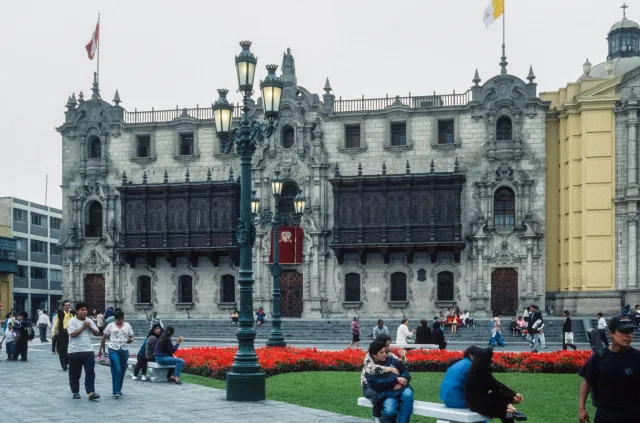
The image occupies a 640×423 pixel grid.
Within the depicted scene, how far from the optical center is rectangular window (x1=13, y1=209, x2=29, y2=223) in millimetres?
73375

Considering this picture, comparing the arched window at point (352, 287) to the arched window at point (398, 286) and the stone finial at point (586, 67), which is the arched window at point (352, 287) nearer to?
the arched window at point (398, 286)

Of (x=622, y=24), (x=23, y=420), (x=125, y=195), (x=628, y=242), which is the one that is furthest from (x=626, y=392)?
(x=622, y=24)

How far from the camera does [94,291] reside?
49.4 meters

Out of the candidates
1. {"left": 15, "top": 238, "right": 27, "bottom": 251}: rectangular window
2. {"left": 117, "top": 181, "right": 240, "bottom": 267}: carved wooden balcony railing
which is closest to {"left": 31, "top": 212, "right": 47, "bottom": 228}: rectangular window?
{"left": 15, "top": 238, "right": 27, "bottom": 251}: rectangular window

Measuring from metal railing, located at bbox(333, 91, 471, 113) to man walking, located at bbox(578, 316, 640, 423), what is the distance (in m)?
Answer: 38.2

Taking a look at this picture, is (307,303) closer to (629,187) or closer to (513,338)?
(513,338)

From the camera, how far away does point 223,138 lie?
16.7 metres

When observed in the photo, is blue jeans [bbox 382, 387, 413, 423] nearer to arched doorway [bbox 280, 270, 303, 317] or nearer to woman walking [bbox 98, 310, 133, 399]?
woman walking [bbox 98, 310, 133, 399]

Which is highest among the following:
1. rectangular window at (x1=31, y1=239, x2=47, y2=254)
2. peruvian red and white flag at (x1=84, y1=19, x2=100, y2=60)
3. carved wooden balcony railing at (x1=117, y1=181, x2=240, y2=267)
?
peruvian red and white flag at (x1=84, y1=19, x2=100, y2=60)

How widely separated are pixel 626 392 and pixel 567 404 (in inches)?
298

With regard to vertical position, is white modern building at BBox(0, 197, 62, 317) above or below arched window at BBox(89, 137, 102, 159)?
below

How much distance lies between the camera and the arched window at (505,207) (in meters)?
44.9

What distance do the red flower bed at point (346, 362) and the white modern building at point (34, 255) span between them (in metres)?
52.0

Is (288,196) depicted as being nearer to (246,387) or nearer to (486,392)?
(246,387)
